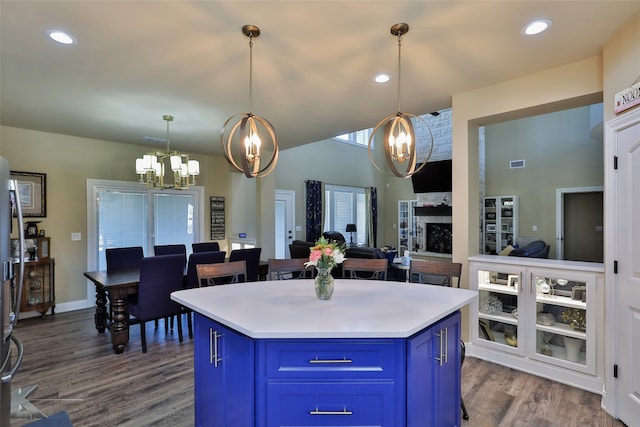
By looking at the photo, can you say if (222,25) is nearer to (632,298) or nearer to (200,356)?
(200,356)

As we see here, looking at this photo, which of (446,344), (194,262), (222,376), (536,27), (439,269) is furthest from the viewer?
(194,262)

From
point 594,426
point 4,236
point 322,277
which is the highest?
point 4,236

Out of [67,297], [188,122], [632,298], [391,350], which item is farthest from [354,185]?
[391,350]

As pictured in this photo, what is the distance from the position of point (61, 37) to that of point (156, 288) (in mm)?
2290

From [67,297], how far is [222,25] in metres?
4.81

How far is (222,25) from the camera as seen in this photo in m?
2.09

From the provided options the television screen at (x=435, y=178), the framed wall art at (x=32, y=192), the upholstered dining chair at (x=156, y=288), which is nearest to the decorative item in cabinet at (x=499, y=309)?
the upholstered dining chair at (x=156, y=288)

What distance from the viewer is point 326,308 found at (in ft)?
5.92

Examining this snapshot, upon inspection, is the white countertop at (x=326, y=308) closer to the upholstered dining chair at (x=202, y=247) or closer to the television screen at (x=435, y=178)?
the upholstered dining chair at (x=202, y=247)

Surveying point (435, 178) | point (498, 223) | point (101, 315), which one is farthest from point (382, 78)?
point (498, 223)

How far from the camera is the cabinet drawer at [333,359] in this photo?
4.78 ft

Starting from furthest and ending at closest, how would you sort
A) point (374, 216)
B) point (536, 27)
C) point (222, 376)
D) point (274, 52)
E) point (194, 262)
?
point (374, 216)
point (194, 262)
point (274, 52)
point (536, 27)
point (222, 376)

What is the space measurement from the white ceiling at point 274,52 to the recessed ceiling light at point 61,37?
5 cm

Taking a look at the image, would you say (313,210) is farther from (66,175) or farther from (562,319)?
(562,319)
